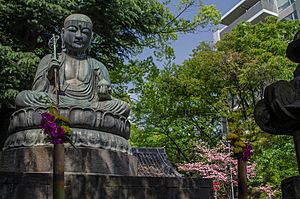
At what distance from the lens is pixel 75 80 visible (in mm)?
8039

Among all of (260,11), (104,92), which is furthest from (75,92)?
(260,11)

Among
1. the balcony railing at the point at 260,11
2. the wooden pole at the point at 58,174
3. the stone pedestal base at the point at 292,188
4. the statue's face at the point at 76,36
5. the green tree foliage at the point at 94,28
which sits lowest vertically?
the stone pedestal base at the point at 292,188

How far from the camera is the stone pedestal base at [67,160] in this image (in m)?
6.54

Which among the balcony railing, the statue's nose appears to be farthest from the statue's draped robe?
the balcony railing

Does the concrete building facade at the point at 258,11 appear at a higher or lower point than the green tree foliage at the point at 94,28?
higher

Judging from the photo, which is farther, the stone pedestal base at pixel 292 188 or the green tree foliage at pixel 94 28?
the green tree foliage at pixel 94 28

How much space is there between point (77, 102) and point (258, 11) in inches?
1209

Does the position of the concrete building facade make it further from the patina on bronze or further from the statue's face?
the patina on bronze

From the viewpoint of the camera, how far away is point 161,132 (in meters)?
20.6

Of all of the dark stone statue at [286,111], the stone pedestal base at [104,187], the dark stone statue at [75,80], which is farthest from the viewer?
the dark stone statue at [75,80]

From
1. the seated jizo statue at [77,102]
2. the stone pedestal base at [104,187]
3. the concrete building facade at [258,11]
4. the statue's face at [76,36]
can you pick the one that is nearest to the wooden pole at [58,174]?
the stone pedestal base at [104,187]

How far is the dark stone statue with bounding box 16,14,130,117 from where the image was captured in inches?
286

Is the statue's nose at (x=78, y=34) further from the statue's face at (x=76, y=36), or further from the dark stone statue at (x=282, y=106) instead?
the dark stone statue at (x=282, y=106)

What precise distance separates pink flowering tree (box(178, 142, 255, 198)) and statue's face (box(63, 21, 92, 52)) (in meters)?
11.5
